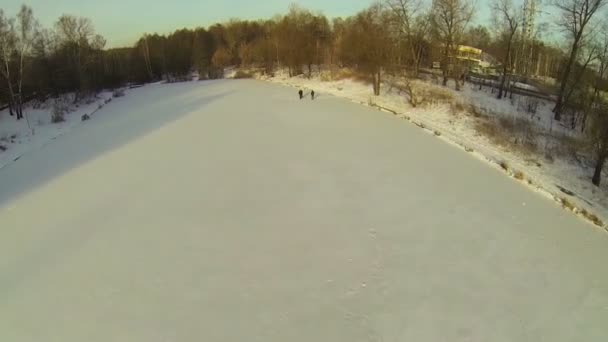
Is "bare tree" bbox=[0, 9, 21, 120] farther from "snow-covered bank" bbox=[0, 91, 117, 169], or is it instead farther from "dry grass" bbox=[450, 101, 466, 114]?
"dry grass" bbox=[450, 101, 466, 114]

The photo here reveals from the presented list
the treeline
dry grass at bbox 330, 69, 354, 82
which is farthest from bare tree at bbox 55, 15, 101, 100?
dry grass at bbox 330, 69, 354, 82

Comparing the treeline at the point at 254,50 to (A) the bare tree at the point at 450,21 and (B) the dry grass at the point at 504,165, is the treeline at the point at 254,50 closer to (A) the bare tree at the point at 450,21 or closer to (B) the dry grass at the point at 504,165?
(A) the bare tree at the point at 450,21

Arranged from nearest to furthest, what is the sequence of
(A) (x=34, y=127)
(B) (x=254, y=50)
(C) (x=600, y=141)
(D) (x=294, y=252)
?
(D) (x=294, y=252)
(C) (x=600, y=141)
(A) (x=34, y=127)
(B) (x=254, y=50)

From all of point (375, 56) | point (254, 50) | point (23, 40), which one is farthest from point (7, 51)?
point (254, 50)

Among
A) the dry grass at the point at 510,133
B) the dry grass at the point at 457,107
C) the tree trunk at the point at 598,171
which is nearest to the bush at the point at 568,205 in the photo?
the tree trunk at the point at 598,171

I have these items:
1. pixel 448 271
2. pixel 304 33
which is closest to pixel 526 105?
pixel 448 271

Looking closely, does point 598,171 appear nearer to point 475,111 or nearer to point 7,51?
point 475,111

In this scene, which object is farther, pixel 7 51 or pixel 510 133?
pixel 7 51
